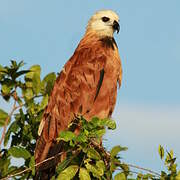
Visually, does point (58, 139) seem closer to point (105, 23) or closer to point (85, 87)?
point (85, 87)

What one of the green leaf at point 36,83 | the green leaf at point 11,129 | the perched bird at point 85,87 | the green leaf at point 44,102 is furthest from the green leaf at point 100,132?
the perched bird at point 85,87

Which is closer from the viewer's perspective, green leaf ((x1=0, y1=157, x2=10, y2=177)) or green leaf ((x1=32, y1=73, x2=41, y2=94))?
green leaf ((x1=0, y1=157, x2=10, y2=177))

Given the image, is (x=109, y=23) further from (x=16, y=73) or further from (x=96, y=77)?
(x=16, y=73)

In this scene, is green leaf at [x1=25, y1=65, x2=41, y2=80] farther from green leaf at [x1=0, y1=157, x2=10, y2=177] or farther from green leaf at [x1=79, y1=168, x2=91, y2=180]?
green leaf at [x1=79, y1=168, x2=91, y2=180]

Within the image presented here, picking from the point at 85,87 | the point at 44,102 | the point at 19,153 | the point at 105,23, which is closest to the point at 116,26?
the point at 105,23

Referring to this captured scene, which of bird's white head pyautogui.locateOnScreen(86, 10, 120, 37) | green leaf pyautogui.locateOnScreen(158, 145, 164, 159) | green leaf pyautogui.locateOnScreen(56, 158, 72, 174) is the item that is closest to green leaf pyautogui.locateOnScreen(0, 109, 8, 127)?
green leaf pyautogui.locateOnScreen(56, 158, 72, 174)

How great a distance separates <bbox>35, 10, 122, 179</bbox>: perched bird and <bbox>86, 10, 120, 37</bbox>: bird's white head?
1.62ft

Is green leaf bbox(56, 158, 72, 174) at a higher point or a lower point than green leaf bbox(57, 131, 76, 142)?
lower

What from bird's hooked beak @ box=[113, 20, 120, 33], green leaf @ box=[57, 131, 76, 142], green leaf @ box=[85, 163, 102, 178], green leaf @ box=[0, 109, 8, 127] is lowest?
green leaf @ box=[85, 163, 102, 178]

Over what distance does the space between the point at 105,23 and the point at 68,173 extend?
4.12 m

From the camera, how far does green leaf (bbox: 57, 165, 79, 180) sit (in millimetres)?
3355

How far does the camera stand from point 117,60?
20.7 ft

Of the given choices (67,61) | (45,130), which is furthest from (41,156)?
(67,61)

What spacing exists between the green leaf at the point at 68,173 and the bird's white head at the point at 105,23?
387 centimetres
